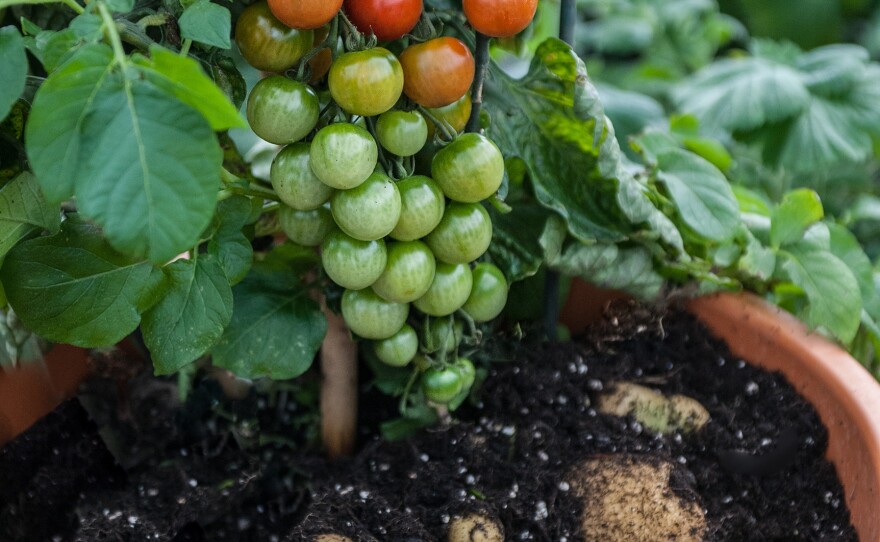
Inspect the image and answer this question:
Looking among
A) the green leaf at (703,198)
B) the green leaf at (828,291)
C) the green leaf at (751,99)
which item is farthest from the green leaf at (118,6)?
the green leaf at (751,99)

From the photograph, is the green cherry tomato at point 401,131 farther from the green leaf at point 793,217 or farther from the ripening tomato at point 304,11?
the green leaf at point 793,217

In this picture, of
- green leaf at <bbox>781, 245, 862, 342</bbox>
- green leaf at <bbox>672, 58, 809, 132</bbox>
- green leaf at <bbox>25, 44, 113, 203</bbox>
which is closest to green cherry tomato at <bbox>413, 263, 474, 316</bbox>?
green leaf at <bbox>25, 44, 113, 203</bbox>

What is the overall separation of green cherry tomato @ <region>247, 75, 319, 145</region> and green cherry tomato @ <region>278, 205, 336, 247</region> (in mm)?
93

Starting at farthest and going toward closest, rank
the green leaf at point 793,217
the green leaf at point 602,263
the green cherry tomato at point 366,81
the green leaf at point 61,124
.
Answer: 1. the green leaf at point 793,217
2. the green leaf at point 602,263
3. the green cherry tomato at point 366,81
4. the green leaf at point 61,124

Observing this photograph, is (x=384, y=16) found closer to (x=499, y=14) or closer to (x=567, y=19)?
(x=499, y=14)

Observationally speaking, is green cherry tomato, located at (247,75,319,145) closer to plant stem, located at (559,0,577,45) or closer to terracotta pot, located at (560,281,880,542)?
plant stem, located at (559,0,577,45)

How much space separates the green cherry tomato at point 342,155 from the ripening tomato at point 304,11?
0.26 feet

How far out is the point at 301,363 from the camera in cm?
77

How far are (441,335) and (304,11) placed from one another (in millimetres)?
345

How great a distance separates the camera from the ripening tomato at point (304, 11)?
0.55m

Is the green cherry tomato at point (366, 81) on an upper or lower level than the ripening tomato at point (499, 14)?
lower

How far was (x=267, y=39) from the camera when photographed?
1.94 feet

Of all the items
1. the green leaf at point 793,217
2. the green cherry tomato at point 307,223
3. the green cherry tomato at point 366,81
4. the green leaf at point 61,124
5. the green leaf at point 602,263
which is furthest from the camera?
the green leaf at point 793,217

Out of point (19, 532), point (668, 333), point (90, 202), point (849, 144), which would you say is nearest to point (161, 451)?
point (19, 532)
